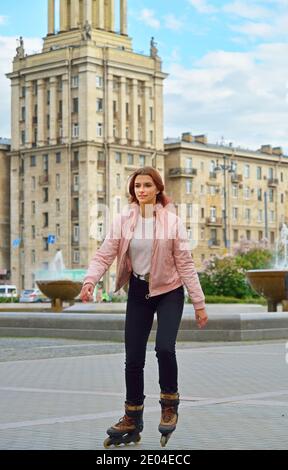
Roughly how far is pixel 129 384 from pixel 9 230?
97.6m

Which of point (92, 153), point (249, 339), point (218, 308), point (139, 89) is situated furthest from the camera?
point (139, 89)

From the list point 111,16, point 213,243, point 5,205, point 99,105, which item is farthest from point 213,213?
point 111,16

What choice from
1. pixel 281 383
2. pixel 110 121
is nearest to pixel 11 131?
pixel 110 121

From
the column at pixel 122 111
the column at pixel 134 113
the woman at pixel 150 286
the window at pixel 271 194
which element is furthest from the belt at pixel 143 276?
the window at pixel 271 194

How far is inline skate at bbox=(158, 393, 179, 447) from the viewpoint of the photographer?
23.4 ft

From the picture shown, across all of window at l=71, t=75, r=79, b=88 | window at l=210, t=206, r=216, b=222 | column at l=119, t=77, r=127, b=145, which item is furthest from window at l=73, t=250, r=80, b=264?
window at l=210, t=206, r=216, b=222

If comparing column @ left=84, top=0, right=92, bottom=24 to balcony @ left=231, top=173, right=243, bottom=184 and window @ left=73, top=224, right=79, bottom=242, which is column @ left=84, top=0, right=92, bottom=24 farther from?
balcony @ left=231, top=173, right=243, bottom=184

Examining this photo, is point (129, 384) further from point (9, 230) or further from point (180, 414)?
point (9, 230)

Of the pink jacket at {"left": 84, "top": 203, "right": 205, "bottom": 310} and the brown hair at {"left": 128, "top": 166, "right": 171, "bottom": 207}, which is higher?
the brown hair at {"left": 128, "top": 166, "right": 171, "bottom": 207}

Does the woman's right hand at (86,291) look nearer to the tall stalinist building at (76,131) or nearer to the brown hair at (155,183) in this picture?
the brown hair at (155,183)

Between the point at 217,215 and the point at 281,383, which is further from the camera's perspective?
the point at 217,215

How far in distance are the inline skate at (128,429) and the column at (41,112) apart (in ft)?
303

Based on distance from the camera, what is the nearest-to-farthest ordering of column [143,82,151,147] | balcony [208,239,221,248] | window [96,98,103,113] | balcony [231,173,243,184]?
1. window [96,98,103,113]
2. column [143,82,151,147]
3. balcony [208,239,221,248]
4. balcony [231,173,243,184]

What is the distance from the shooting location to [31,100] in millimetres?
101375
